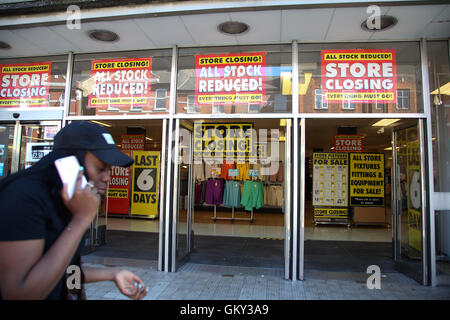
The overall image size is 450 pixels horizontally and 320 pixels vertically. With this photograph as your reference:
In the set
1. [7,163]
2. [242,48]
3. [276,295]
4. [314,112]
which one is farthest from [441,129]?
[7,163]

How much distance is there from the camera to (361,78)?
4684 mm

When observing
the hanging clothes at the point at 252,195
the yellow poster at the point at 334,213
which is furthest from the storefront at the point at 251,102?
the hanging clothes at the point at 252,195

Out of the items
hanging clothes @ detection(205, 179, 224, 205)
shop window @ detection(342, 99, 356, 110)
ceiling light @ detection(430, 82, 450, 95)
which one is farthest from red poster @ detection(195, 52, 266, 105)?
hanging clothes @ detection(205, 179, 224, 205)

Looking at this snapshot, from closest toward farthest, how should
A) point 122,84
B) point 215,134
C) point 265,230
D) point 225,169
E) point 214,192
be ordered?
1. point 122,84
2. point 215,134
3. point 265,230
4. point 214,192
5. point 225,169

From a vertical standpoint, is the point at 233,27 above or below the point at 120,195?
above

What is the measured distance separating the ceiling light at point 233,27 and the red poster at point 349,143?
663 cm

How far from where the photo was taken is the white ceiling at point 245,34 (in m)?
4.08

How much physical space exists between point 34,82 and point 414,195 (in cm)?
702

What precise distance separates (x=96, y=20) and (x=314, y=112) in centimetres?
353

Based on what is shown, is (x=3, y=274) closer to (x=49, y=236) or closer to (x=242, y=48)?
(x=49, y=236)
